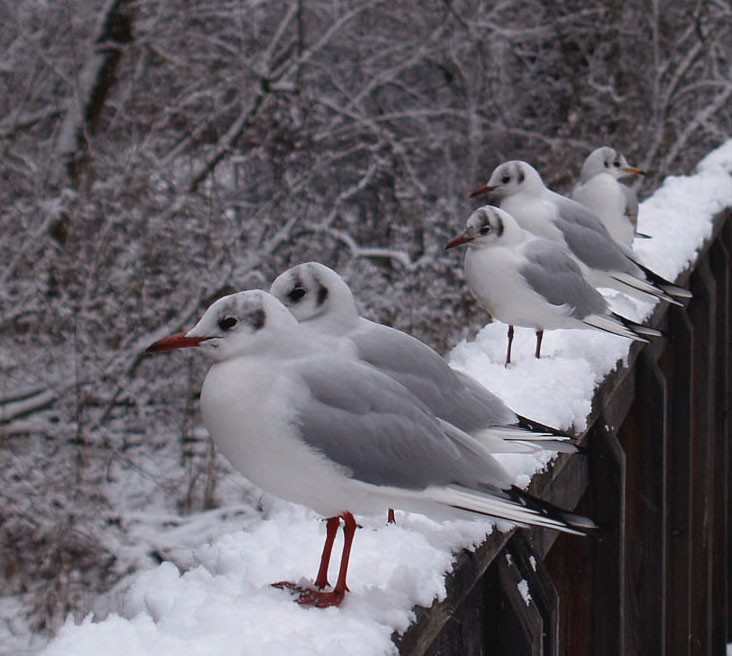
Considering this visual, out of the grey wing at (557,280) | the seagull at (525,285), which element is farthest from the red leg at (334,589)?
the grey wing at (557,280)

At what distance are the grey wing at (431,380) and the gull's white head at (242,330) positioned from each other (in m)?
0.30

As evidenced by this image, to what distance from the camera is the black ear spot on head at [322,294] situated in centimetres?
183

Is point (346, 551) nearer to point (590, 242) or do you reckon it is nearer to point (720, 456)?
point (590, 242)

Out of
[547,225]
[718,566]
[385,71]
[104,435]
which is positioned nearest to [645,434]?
[547,225]

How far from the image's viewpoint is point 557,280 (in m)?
2.71

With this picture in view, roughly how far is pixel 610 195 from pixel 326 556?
8.47 feet

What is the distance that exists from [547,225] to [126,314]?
3138 millimetres

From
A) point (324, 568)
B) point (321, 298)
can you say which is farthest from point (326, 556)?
point (321, 298)

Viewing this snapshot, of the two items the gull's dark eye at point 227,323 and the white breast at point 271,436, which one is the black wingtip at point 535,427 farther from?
the gull's dark eye at point 227,323

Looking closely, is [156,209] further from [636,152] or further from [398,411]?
[636,152]

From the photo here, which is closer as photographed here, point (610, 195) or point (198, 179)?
point (610, 195)

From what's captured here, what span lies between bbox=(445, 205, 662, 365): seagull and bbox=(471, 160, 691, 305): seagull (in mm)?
280

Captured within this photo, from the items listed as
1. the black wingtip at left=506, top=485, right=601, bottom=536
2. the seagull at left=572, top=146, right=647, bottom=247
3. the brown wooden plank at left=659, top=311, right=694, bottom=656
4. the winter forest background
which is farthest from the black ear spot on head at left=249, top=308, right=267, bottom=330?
the winter forest background

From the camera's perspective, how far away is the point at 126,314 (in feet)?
18.8
